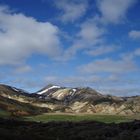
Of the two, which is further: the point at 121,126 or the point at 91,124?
the point at 91,124

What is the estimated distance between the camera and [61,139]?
7669 cm

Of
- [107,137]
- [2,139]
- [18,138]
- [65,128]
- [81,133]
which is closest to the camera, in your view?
[2,139]

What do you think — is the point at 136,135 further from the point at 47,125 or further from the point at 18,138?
the point at 47,125

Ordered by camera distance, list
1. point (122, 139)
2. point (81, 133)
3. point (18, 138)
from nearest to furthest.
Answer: point (18, 138)
point (122, 139)
point (81, 133)

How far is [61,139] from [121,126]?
2208 cm

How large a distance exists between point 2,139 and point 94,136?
1474 inches

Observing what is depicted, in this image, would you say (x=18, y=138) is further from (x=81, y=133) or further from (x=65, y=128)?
(x=65, y=128)

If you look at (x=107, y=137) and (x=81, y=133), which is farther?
(x=81, y=133)

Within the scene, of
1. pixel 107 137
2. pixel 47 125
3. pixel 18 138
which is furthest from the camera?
pixel 47 125

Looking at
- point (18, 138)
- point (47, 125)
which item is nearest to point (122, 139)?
point (18, 138)

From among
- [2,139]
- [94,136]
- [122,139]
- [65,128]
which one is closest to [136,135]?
[122,139]

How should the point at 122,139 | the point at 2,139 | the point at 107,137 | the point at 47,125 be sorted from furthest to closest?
the point at 47,125 → the point at 107,137 → the point at 122,139 → the point at 2,139

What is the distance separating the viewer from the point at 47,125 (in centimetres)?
10950

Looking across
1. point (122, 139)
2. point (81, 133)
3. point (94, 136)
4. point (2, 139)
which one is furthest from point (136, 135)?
point (2, 139)
